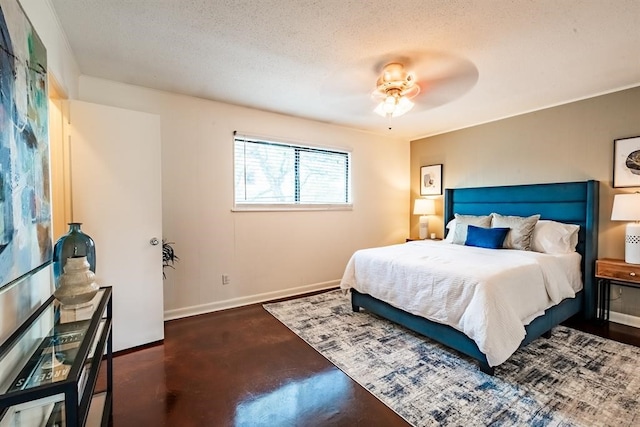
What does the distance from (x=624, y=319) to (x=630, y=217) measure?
1.15 metres

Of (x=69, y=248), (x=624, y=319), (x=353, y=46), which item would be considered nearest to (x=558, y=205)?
(x=624, y=319)

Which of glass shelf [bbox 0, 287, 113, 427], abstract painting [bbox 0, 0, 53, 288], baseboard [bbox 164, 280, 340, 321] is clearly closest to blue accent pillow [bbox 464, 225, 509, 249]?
baseboard [bbox 164, 280, 340, 321]

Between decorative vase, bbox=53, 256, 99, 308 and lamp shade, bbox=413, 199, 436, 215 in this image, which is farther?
lamp shade, bbox=413, 199, 436, 215

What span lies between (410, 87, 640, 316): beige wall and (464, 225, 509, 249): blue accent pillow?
903mm

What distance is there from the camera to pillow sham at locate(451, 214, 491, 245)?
372 cm

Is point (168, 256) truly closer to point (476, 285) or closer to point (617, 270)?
point (476, 285)

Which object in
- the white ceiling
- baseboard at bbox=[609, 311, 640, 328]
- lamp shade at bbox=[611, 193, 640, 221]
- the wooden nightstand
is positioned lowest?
baseboard at bbox=[609, 311, 640, 328]

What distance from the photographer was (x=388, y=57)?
2334 mm

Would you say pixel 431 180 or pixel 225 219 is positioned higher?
pixel 431 180

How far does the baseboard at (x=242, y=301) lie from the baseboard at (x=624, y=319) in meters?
3.15

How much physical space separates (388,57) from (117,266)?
2.83 meters

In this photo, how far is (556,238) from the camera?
316cm

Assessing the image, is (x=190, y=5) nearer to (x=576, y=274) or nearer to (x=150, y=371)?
(x=150, y=371)

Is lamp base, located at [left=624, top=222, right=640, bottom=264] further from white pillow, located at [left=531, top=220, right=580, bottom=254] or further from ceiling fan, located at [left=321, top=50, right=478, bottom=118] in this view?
ceiling fan, located at [left=321, top=50, right=478, bottom=118]
